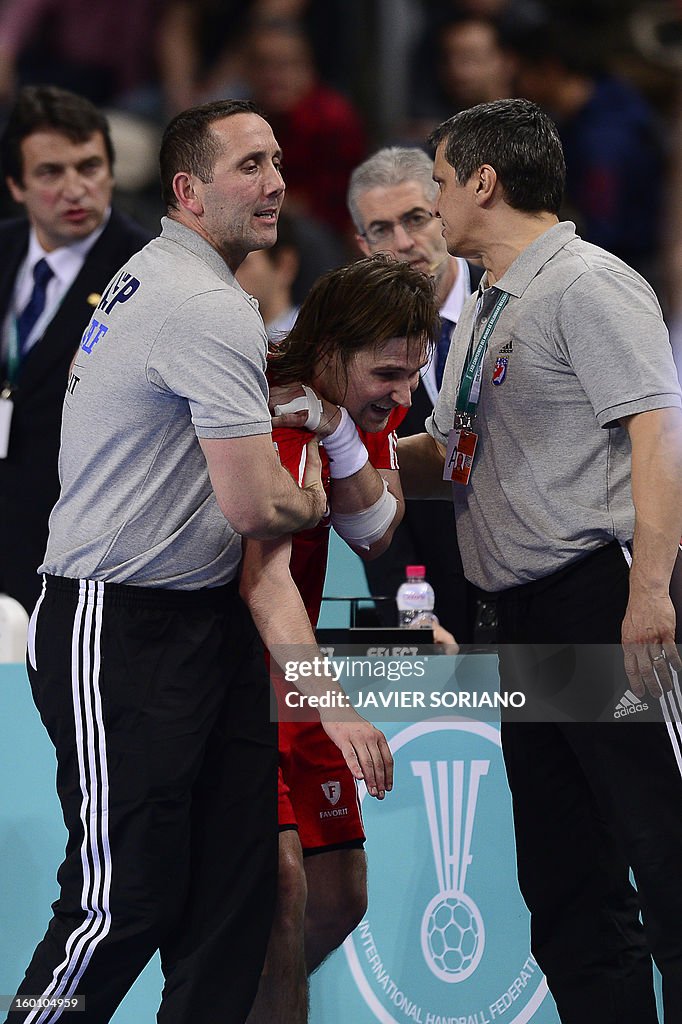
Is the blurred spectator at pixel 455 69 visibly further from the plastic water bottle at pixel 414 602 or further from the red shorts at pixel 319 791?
the plastic water bottle at pixel 414 602

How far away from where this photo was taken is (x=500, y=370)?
263 cm

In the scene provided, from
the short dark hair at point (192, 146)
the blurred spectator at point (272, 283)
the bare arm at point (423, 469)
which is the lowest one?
the bare arm at point (423, 469)

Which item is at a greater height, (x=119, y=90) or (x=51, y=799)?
(x=119, y=90)

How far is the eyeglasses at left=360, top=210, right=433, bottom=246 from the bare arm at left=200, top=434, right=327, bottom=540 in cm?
158

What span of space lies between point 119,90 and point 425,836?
5.16 feet

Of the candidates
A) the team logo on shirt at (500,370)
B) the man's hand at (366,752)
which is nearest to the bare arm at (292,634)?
the man's hand at (366,752)

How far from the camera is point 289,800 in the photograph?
2.66 metres

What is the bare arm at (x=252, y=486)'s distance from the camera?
Answer: 2281 millimetres

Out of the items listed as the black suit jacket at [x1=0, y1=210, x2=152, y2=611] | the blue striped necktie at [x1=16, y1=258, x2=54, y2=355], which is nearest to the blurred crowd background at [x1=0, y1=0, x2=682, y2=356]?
the black suit jacket at [x1=0, y1=210, x2=152, y2=611]

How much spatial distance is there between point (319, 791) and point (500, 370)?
2.73 feet

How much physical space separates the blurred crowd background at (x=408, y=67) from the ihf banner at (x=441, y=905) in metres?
1.11

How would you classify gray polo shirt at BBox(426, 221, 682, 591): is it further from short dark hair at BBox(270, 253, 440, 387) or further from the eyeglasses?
the eyeglasses

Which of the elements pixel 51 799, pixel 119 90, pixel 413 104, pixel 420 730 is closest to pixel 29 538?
pixel 51 799

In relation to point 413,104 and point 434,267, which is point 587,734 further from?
point 434,267
